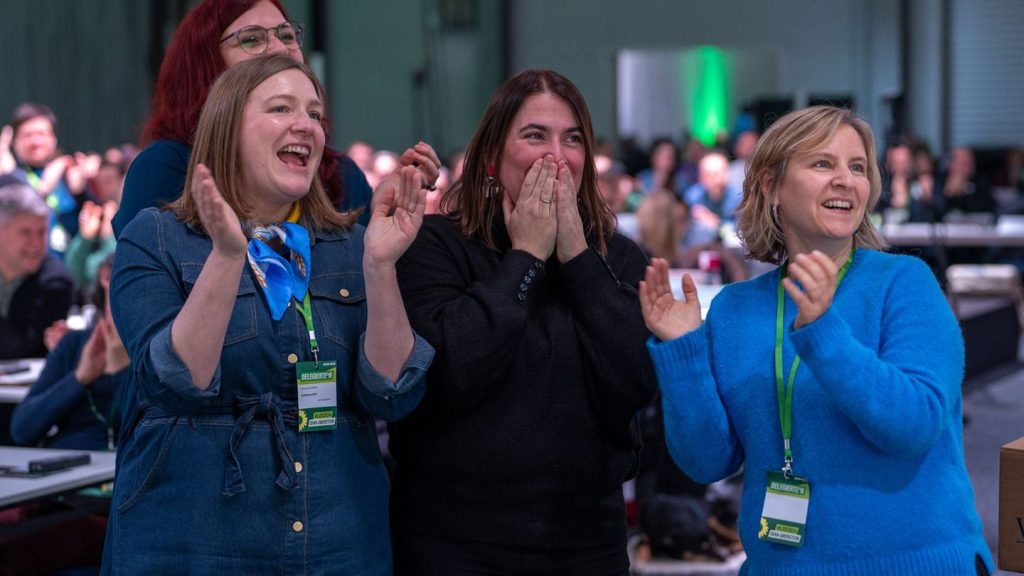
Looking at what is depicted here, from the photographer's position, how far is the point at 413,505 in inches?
80.1

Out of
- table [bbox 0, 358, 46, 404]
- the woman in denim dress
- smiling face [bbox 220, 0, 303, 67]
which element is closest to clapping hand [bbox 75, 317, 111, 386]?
table [bbox 0, 358, 46, 404]

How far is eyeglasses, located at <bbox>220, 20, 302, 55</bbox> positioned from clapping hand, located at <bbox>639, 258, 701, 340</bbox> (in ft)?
3.24

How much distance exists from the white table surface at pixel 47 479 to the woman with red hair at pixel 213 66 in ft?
2.18

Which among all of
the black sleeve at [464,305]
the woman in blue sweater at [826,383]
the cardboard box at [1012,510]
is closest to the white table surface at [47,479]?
the black sleeve at [464,305]

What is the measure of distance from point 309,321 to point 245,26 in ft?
2.52

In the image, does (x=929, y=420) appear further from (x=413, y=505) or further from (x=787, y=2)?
(x=787, y=2)

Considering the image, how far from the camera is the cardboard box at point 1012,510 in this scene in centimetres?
193

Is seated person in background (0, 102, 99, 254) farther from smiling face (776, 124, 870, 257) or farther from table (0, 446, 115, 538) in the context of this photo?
smiling face (776, 124, 870, 257)

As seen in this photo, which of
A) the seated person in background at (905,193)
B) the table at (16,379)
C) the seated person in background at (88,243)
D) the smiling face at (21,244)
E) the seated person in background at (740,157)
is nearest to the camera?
the table at (16,379)

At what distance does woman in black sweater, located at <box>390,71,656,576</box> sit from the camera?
1979 mm

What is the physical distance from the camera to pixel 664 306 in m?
1.86

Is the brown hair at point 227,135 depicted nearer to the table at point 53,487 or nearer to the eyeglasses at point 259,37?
the eyeglasses at point 259,37

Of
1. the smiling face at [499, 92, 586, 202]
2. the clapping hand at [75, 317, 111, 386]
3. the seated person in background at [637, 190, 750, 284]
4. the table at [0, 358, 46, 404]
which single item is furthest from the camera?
the seated person in background at [637, 190, 750, 284]

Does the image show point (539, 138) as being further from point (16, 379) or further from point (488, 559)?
point (16, 379)
